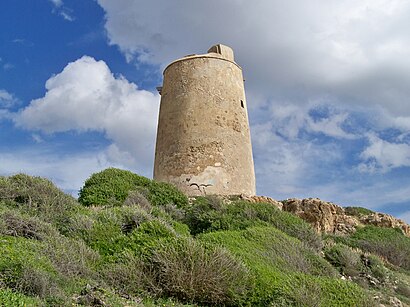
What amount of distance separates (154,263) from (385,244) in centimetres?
1212

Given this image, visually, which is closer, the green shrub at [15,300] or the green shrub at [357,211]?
the green shrub at [15,300]

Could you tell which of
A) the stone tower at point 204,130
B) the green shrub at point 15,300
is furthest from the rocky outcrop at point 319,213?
the green shrub at point 15,300

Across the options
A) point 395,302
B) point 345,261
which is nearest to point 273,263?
point 395,302

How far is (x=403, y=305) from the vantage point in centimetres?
A: 1025

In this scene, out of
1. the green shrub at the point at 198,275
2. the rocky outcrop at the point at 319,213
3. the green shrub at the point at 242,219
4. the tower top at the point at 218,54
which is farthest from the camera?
the tower top at the point at 218,54

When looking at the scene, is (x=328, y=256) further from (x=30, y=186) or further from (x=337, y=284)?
(x=30, y=186)

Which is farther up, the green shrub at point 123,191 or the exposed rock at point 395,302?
the green shrub at point 123,191

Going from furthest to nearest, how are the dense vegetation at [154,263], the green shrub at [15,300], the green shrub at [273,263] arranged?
the green shrub at [273,263], the dense vegetation at [154,263], the green shrub at [15,300]

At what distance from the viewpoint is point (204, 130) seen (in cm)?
1842

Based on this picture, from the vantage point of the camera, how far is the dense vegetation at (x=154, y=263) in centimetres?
625

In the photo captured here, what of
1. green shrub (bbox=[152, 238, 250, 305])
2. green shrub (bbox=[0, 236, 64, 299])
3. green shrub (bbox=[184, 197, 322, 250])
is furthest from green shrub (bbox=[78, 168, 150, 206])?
green shrub (bbox=[0, 236, 64, 299])

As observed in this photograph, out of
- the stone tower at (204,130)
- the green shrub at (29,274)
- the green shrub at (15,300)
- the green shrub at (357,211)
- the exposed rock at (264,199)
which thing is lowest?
the green shrub at (15,300)

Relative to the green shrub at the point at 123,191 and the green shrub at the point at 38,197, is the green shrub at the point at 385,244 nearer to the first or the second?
the green shrub at the point at 123,191

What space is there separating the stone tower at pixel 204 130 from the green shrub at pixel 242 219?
9.86 ft
